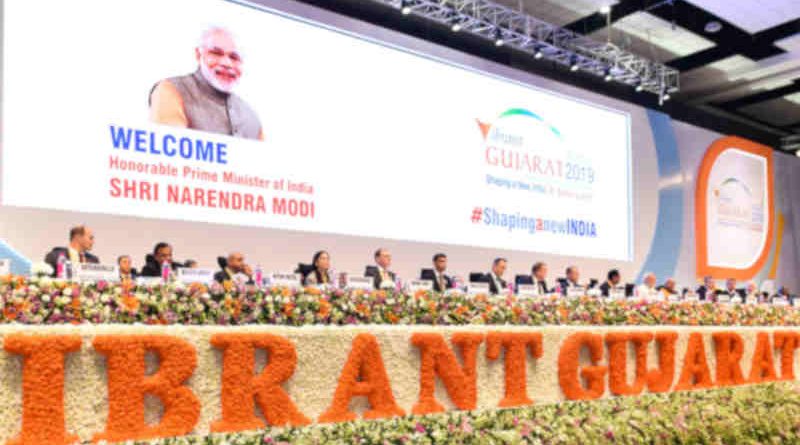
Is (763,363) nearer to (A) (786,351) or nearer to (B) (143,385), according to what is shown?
(A) (786,351)

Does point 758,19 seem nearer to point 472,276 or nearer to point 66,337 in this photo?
point 472,276

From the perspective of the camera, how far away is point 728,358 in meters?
5.59

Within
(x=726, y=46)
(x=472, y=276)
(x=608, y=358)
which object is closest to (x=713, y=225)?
(x=726, y=46)

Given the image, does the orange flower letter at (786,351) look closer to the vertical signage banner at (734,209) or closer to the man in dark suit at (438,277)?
the man in dark suit at (438,277)

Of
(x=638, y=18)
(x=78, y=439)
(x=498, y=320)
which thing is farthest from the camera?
(x=638, y=18)

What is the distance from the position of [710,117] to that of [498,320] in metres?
10.7

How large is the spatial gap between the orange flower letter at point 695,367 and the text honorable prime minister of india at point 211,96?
4317 mm

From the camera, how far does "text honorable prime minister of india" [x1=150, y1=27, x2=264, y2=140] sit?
22.4ft

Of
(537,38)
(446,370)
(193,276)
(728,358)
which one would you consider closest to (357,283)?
(446,370)

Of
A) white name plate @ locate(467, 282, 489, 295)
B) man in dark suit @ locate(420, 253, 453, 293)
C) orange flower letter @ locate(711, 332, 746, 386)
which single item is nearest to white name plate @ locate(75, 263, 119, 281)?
white name plate @ locate(467, 282, 489, 295)

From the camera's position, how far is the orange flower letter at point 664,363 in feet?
16.5

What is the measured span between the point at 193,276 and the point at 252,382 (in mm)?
895

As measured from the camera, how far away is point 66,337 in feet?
9.18

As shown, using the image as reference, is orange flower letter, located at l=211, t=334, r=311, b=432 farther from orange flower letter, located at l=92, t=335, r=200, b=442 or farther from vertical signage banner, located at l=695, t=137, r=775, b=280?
vertical signage banner, located at l=695, t=137, r=775, b=280
